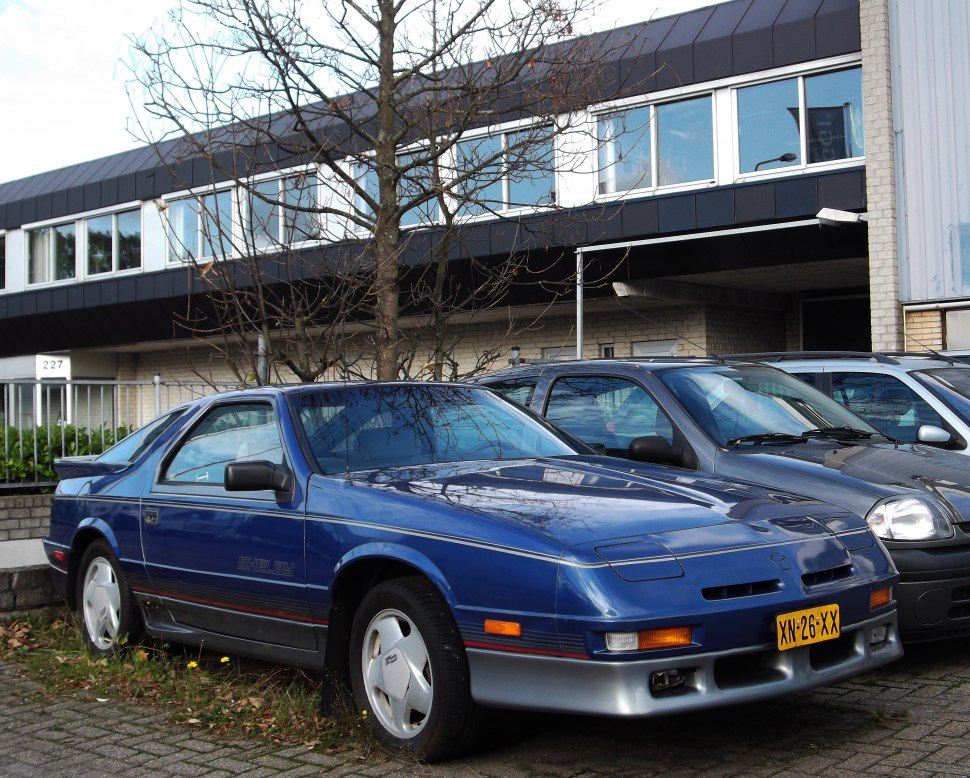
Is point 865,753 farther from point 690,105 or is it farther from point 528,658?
point 690,105

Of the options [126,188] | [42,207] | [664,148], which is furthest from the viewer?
[42,207]

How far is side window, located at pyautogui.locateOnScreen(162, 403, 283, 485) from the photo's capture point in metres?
5.75

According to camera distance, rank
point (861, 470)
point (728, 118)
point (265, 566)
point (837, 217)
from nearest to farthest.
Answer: point (265, 566) → point (861, 470) → point (837, 217) → point (728, 118)

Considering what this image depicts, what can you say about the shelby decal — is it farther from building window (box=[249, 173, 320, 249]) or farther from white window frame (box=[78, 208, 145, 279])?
white window frame (box=[78, 208, 145, 279])

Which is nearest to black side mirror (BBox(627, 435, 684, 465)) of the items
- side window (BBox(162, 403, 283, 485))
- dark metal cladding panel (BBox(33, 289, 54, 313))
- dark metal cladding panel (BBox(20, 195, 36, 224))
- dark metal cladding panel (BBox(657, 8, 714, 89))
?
side window (BBox(162, 403, 283, 485))

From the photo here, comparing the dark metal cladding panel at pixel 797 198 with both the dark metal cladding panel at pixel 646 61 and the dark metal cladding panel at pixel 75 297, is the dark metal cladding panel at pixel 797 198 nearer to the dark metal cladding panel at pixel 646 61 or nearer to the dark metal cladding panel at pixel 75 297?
the dark metal cladding panel at pixel 646 61

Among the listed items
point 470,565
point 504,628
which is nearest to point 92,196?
point 470,565

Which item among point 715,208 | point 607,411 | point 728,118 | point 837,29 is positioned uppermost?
point 837,29

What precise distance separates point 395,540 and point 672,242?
15.0 metres

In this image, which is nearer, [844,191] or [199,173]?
[844,191]

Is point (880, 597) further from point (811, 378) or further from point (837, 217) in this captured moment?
point (837, 217)

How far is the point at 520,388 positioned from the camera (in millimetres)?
7770

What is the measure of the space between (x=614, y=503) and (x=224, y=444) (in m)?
2.37

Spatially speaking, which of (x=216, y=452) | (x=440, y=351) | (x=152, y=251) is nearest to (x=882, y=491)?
(x=216, y=452)
